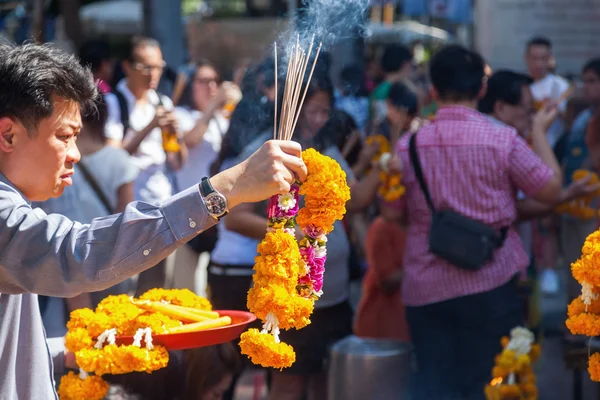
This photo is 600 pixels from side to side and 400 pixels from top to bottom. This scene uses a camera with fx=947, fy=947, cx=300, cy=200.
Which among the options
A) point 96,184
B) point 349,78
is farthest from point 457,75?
point 96,184

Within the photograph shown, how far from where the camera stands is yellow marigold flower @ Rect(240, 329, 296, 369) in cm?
249

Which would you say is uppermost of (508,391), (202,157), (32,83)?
(32,83)

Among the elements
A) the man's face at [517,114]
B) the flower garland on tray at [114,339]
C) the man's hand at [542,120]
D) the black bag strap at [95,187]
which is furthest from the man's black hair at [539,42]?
the flower garland on tray at [114,339]

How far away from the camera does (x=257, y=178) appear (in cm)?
228

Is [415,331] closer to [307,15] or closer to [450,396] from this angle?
[450,396]

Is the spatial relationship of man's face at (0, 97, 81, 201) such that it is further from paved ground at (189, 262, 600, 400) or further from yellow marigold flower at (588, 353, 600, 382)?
paved ground at (189, 262, 600, 400)

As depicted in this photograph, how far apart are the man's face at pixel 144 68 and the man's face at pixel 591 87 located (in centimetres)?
314

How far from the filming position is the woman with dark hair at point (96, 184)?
4438 millimetres

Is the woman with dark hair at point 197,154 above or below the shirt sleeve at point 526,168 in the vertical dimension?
below

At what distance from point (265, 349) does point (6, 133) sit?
33.9 inches

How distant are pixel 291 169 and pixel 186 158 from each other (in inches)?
158

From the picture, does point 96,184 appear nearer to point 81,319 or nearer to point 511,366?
point 81,319

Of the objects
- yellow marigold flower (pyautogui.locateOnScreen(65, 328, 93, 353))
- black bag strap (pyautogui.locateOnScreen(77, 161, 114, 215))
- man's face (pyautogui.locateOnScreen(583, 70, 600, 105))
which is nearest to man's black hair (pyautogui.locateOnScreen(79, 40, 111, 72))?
black bag strap (pyautogui.locateOnScreen(77, 161, 114, 215))

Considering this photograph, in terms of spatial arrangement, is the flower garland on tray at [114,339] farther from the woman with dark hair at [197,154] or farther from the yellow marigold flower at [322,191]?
the woman with dark hair at [197,154]
